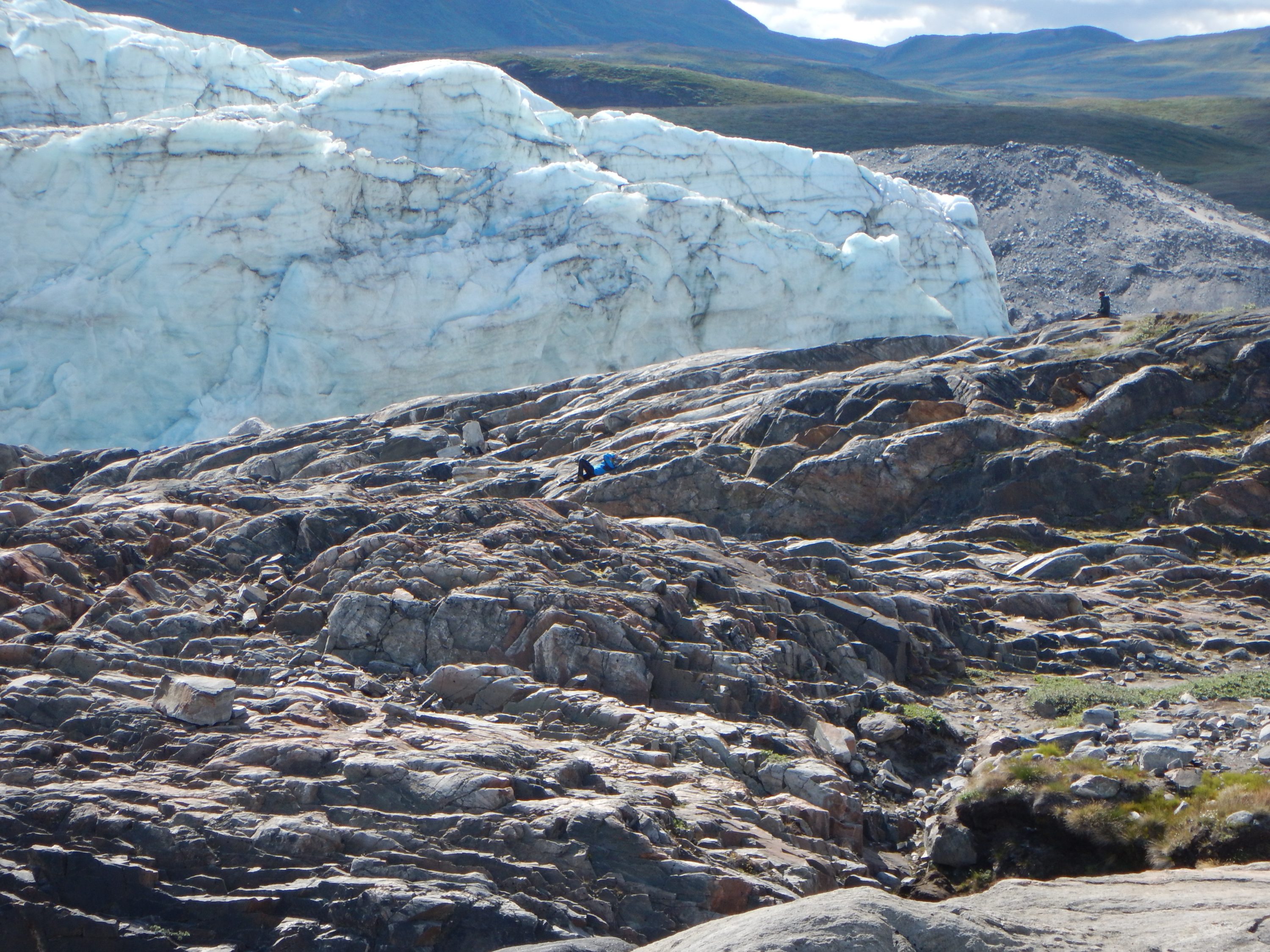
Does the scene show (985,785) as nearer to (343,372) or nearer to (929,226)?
(343,372)

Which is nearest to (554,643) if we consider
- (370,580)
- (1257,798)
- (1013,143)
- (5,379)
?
(370,580)

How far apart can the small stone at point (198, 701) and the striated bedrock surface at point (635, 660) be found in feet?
0.11

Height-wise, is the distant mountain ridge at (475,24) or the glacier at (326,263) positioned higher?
the distant mountain ridge at (475,24)

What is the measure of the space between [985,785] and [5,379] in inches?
904

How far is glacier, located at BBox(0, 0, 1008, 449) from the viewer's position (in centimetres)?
2531

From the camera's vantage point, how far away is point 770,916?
15.3 ft

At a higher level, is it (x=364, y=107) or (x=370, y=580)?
(x=364, y=107)

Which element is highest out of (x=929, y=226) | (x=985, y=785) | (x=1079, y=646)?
(x=929, y=226)

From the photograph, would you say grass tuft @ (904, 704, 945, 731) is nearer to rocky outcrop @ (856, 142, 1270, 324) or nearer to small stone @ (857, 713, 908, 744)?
small stone @ (857, 713, 908, 744)

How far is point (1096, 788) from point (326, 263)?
72.1 ft

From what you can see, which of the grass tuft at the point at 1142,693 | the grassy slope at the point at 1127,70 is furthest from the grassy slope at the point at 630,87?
the grass tuft at the point at 1142,693

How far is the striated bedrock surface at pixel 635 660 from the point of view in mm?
6504

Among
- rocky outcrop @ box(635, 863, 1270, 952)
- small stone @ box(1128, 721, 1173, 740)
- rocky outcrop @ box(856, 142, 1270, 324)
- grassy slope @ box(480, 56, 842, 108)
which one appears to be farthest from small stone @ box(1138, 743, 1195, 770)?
grassy slope @ box(480, 56, 842, 108)

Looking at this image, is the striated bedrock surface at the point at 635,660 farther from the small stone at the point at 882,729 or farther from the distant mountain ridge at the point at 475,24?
the distant mountain ridge at the point at 475,24
